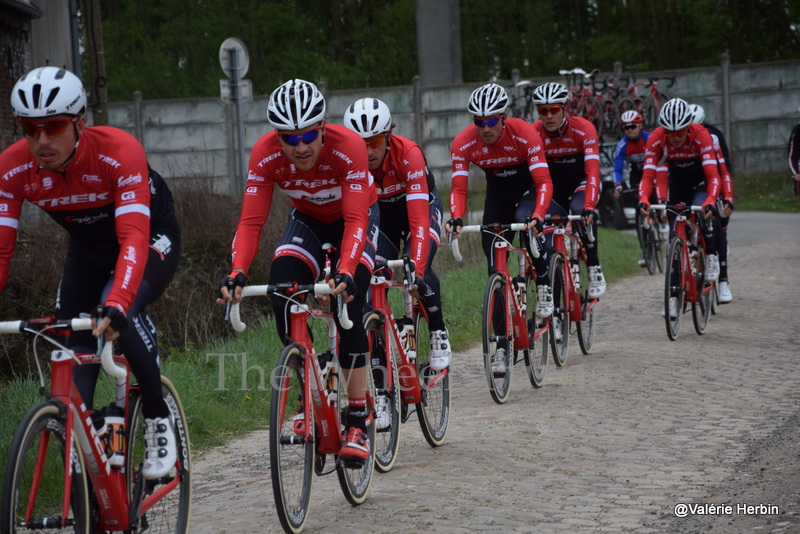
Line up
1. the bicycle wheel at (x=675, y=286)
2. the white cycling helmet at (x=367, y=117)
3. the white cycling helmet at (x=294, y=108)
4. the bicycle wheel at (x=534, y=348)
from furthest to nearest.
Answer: the bicycle wheel at (x=675, y=286)
the bicycle wheel at (x=534, y=348)
the white cycling helmet at (x=367, y=117)
the white cycling helmet at (x=294, y=108)

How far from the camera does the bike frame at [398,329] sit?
645 cm

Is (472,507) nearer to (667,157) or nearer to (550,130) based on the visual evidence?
(550,130)

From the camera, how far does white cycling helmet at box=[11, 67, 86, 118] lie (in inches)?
174

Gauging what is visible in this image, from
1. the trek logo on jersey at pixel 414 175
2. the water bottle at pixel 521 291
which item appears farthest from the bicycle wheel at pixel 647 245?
the trek logo on jersey at pixel 414 175

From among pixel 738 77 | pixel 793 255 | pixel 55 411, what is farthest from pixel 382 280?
pixel 738 77

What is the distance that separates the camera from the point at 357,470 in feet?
19.1

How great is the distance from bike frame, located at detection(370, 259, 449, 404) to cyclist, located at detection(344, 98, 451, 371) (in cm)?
12

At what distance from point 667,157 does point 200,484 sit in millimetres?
6980

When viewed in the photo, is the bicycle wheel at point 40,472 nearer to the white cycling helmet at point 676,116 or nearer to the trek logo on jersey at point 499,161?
the trek logo on jersey at point 499,161

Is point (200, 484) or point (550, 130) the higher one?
point (550, 130)

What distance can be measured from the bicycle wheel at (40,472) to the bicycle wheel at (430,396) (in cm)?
296

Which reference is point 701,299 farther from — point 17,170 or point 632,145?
point 17,170

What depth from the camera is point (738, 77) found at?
93.9 ft

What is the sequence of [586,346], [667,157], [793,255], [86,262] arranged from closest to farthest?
1. [86,262]
2. [586,346]
3. [667,157]
4. [793,255]
